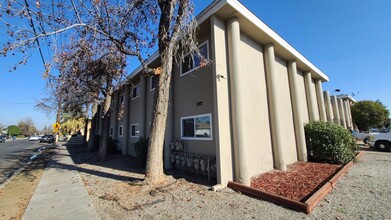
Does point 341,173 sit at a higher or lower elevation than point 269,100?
lower

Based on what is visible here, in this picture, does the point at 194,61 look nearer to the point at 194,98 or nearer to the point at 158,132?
the point at 194,98

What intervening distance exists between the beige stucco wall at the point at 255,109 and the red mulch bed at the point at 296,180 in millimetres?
581

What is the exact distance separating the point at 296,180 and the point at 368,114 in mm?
31080

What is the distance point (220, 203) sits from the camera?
5027 millimetres

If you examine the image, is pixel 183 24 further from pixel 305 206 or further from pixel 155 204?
pixel 305 206

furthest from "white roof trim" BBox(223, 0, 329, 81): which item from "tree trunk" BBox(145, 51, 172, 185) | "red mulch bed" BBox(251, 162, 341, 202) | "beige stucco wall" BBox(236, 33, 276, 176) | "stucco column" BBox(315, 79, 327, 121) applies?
"red mulch bed" BBox(251, 162, 341, 202)

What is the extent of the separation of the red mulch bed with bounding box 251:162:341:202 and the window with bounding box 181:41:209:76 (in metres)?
5.19

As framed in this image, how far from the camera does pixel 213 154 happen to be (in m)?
7.36

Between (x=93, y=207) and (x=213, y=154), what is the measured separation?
4214mm

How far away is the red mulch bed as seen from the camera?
18.2 feet

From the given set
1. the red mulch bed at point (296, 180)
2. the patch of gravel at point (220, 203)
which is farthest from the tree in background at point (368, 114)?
the patch of gravel at point (220, 203)

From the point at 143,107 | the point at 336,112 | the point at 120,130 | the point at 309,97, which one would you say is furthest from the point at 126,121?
the point at 336,112

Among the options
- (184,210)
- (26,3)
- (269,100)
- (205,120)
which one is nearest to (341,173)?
(269,100)

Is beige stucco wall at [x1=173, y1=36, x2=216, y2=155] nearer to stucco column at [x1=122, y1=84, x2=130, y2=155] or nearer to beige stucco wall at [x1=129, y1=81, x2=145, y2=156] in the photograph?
beige stucco wall at [x1=129, y1=81, x2=145, y2=156]
